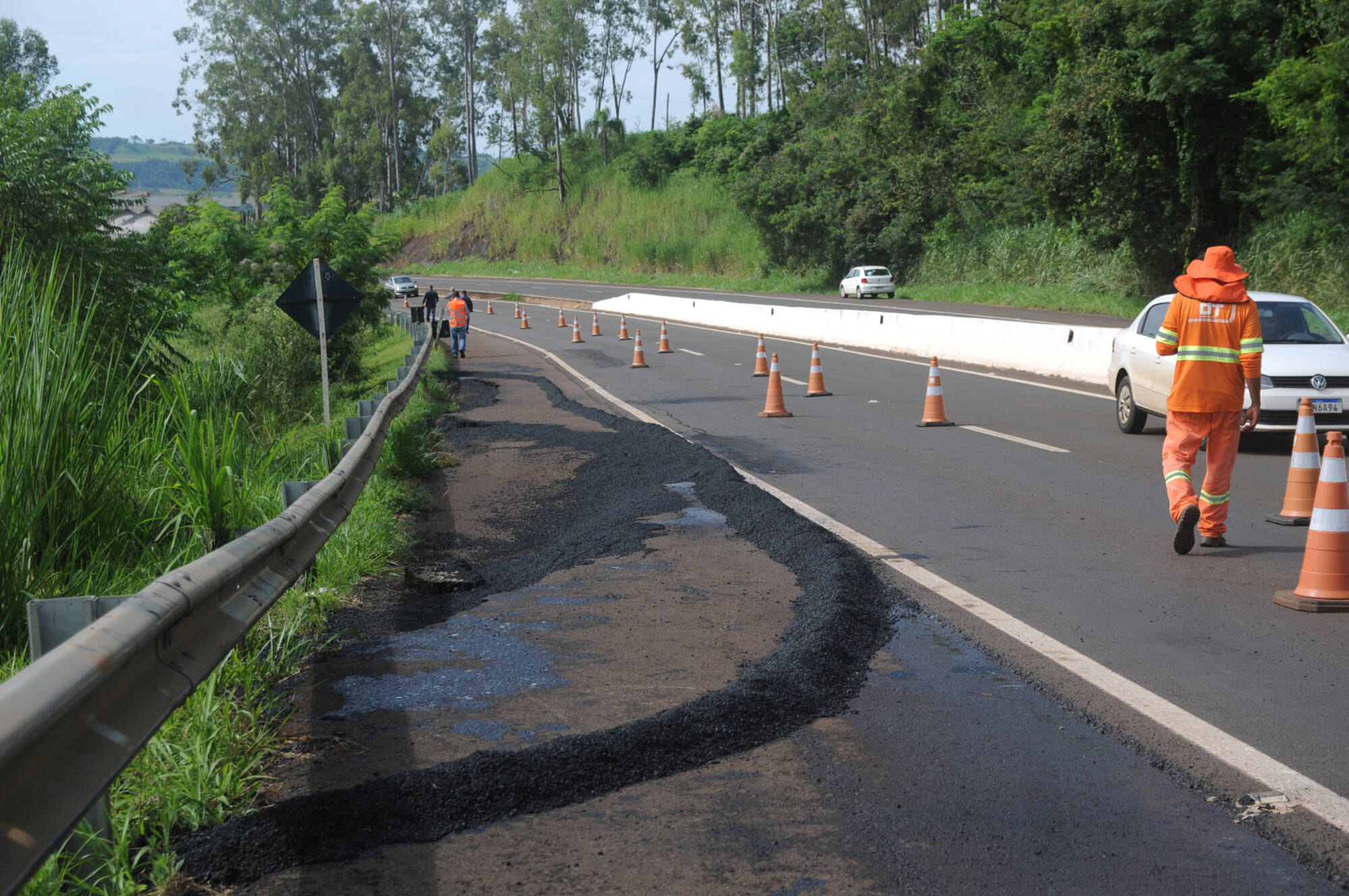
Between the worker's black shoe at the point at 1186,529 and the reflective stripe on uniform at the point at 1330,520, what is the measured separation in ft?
2.87

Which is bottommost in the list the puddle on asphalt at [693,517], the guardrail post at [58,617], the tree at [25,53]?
the puddle on asphalt at [693,517]

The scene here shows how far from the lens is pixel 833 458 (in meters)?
11.9

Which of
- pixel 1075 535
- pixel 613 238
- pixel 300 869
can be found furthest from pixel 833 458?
pixel 613 238

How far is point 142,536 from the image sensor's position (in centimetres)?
641

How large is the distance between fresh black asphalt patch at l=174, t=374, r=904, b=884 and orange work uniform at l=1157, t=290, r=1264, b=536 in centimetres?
222

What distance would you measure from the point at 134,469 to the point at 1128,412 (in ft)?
33.8

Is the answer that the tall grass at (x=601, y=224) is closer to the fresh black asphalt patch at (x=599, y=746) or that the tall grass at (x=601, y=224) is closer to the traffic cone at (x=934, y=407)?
the traffic cone at (x=934, y=407)

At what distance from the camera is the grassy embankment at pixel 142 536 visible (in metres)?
3.51

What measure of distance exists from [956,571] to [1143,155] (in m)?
33.2

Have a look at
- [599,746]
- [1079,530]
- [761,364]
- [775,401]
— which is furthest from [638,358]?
[599,746]

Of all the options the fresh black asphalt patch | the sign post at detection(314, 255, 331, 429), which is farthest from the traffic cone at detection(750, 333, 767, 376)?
the fresh black asphalt patch

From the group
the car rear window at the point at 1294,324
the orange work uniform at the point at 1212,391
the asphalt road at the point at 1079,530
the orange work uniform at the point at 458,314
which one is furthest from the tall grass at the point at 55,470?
the orange work uniform at the point at 458,314

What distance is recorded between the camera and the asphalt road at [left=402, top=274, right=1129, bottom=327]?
1459 inches

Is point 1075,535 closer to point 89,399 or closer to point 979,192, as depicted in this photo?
point 89,399
